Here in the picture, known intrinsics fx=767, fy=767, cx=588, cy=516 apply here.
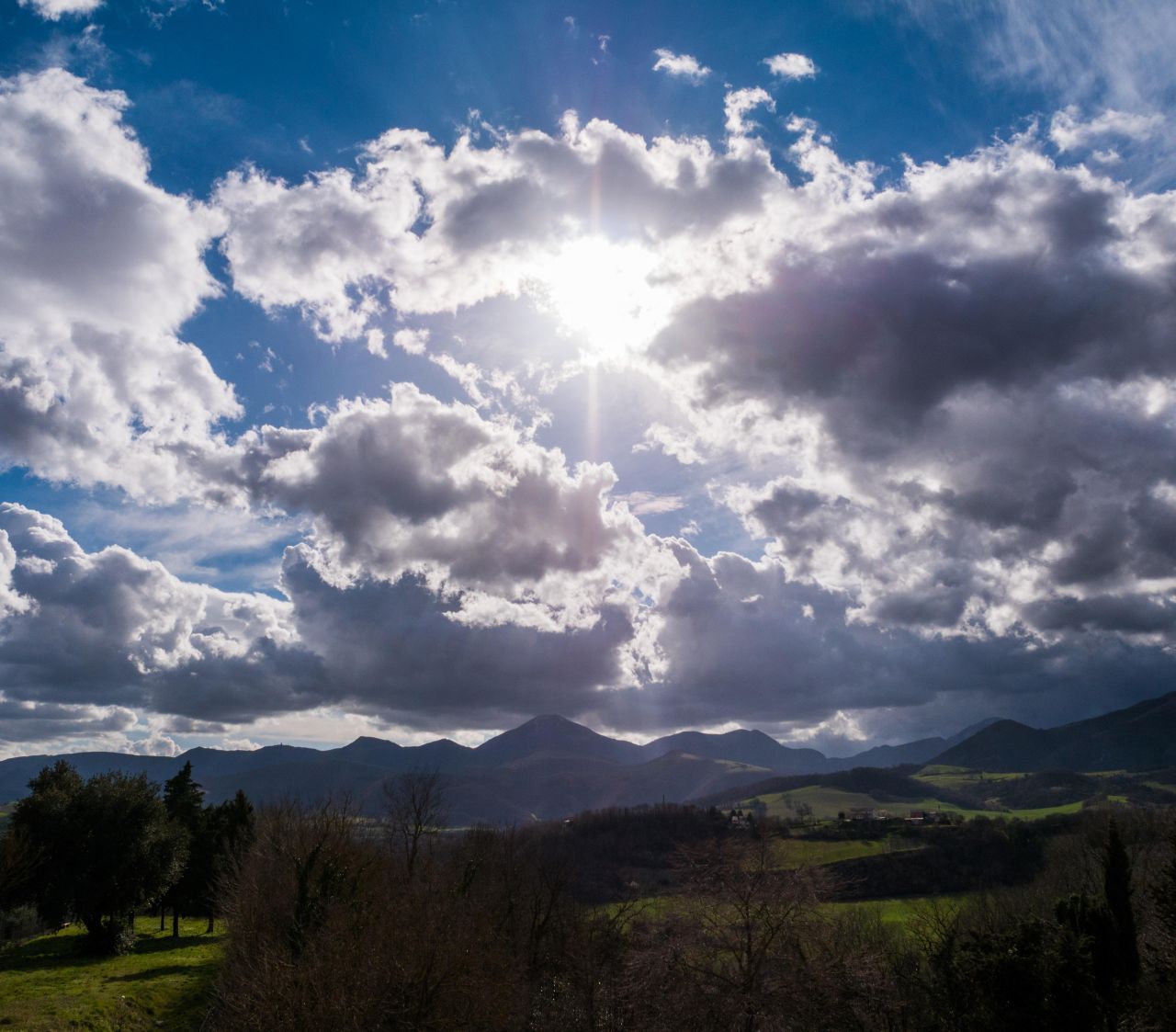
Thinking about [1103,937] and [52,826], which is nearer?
[1103,937]

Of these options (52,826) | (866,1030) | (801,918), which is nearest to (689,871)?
(801,918)

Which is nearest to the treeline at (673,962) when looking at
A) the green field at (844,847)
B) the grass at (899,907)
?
the grass at (899,907)

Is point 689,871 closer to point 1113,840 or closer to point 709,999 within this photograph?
point 709,999

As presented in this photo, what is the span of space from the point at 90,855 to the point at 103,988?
54.2 ft

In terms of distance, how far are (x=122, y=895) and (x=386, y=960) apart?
121 feet

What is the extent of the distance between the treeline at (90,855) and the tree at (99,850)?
6 cm

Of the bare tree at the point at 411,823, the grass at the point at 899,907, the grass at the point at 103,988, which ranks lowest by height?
the grass at the point at 899,907

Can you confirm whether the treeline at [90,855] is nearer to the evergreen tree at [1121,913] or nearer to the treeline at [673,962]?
the treeline at [673,962]

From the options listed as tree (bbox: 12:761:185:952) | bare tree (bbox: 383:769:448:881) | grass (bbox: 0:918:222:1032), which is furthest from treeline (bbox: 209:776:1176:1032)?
tree (bbox: 12:761:185:952)

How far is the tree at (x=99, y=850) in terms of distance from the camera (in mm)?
51031

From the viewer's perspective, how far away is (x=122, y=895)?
5219 centimetres

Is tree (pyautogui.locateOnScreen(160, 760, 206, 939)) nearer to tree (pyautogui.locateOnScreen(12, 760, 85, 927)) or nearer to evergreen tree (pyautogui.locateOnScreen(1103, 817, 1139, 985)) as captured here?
tree (pyautogui.locateOnScreen(12, 760, 85, 927))

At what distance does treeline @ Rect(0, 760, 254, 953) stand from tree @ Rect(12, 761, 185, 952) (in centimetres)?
6

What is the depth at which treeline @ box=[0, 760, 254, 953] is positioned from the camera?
5069 centimetres
